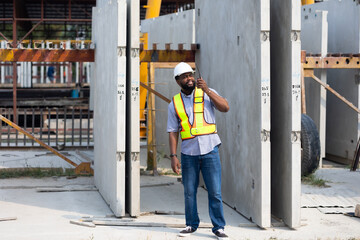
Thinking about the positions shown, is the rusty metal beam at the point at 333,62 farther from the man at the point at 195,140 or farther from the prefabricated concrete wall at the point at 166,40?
the man at the point at 195,140

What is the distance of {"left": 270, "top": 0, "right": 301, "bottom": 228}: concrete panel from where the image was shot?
789 cm

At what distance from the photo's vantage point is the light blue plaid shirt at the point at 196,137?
24.6 feet

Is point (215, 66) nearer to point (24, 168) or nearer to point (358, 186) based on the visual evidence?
point (358, 186)

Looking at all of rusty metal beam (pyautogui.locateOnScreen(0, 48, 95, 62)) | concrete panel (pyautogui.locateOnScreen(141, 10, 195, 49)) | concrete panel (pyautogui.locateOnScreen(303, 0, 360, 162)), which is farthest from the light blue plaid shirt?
concrete panel (pyautogui.locateOnScreen(303, 0, 360, 162))

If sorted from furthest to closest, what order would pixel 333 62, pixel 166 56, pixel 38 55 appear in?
pixel 333 62, pixel 166 56, pixel 38 55

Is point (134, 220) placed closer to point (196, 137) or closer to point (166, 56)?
point (196, 137)

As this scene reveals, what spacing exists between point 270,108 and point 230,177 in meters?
1.43

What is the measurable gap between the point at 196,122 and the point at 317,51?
7.13 meters

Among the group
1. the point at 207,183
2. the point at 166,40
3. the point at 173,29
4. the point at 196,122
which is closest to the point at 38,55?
the point at 196,122

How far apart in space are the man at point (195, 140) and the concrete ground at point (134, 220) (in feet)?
0.96

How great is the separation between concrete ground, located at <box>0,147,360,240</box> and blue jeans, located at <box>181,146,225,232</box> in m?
0.21

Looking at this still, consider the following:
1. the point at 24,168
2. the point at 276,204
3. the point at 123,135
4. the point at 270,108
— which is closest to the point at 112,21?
the point at 123,135

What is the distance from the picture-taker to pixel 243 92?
28.7 ft

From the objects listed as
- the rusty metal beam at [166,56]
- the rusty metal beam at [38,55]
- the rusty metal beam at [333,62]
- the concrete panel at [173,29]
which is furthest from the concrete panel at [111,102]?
the rusty metal beam at [333,62]
